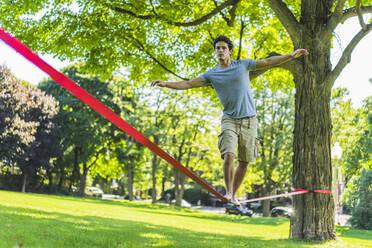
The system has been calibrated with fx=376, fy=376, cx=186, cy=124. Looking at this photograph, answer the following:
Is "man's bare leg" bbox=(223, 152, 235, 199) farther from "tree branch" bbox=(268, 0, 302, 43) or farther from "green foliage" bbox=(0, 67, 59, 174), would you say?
"green foliage" bbox=(0, 67, 59, 174)

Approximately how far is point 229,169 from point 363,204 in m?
19.0

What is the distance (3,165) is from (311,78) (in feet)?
93.6

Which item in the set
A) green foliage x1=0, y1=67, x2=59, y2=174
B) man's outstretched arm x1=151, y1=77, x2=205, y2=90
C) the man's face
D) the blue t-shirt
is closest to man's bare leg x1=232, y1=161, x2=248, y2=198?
the blue t-shirt

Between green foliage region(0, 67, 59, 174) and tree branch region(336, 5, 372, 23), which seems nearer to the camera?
tree branch region(336, 5, 372, 23)

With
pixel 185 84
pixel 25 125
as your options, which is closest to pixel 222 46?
pixel 185 84

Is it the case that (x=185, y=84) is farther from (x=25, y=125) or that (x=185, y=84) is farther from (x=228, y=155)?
(x=25, y=125)

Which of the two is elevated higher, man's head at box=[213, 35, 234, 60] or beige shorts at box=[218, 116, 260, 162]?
man's head at box=[213, 35, 234, 60]

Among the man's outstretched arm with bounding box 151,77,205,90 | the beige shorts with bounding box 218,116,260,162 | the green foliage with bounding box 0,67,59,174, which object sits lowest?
the beige shorts with bounding box 218,116,260,162

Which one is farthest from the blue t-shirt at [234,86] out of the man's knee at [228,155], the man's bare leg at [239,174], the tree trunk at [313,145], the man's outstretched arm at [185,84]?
the tree trunk at [313,145]

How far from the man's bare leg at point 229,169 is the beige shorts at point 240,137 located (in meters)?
0.07

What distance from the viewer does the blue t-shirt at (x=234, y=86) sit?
222 inches

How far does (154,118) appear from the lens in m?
38.3

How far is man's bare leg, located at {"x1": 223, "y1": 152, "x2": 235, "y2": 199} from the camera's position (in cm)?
558

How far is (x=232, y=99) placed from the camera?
5664 millimetres
